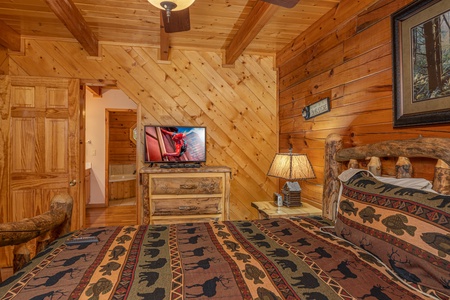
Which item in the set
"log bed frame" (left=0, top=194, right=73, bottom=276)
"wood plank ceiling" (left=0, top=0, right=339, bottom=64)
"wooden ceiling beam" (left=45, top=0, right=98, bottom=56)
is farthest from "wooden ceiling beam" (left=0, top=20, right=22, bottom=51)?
"log bed frame" (left=0, top=194, right=73, bottom=276)

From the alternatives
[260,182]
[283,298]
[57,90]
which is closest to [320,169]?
[260,182]

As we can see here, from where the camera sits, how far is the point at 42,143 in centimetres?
297

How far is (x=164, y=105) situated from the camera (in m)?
3.38

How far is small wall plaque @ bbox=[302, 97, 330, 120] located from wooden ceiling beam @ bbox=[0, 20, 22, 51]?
121 inches

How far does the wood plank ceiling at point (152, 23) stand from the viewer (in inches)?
91.0

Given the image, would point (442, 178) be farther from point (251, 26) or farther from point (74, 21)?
point (74, 21)

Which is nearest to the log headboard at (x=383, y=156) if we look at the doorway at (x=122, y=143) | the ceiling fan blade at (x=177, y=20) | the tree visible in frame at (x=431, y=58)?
the tree visible in frame at (x=431, y=58)

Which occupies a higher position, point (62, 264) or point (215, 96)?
point (215, 96)

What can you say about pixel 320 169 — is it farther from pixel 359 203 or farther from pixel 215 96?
pixel 215 96

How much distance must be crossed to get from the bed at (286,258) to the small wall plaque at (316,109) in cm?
86

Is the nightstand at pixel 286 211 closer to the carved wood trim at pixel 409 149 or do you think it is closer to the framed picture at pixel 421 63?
the carved wood trim at pixel 409 149

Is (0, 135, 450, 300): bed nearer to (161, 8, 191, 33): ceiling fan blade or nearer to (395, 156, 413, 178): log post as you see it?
(395, 156, 413, 178): log post

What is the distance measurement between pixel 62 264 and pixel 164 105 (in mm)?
2453

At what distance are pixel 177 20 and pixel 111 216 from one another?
13.0ft
